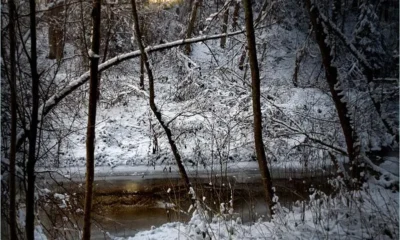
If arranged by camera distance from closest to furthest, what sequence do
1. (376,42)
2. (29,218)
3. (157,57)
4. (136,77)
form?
(29,218) → (376,42) → (157,57) → (136,77)

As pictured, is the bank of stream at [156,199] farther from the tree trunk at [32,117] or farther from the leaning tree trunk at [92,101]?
the tree trunk at [32,117]

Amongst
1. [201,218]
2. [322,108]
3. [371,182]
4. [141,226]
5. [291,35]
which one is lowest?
[141,226]

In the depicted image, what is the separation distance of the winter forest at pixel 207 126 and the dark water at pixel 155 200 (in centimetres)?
7

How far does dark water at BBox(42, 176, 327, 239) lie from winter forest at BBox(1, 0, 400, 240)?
0.07m

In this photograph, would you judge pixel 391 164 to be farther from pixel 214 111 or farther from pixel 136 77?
pixel 136 77

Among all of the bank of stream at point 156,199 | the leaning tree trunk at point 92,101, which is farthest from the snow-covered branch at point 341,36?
the leaning tree trunk at point 92,101

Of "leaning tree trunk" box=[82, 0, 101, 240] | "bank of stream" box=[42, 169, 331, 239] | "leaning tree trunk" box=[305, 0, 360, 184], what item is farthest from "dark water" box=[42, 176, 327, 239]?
"leaning tree trunk" box=[82, 0, 101, 240]

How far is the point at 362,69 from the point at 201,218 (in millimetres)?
4452

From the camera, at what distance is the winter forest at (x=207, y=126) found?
5535 mm

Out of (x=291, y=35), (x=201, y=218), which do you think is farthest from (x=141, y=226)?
(x=291, y=35)

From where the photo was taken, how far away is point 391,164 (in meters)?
6.09

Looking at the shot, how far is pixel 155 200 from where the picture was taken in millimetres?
11609

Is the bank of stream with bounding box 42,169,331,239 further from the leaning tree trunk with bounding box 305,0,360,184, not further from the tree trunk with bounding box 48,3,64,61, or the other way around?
the tree trunk with bounding box 48,3,64,61

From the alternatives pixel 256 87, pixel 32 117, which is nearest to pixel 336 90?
pixel 256 87
